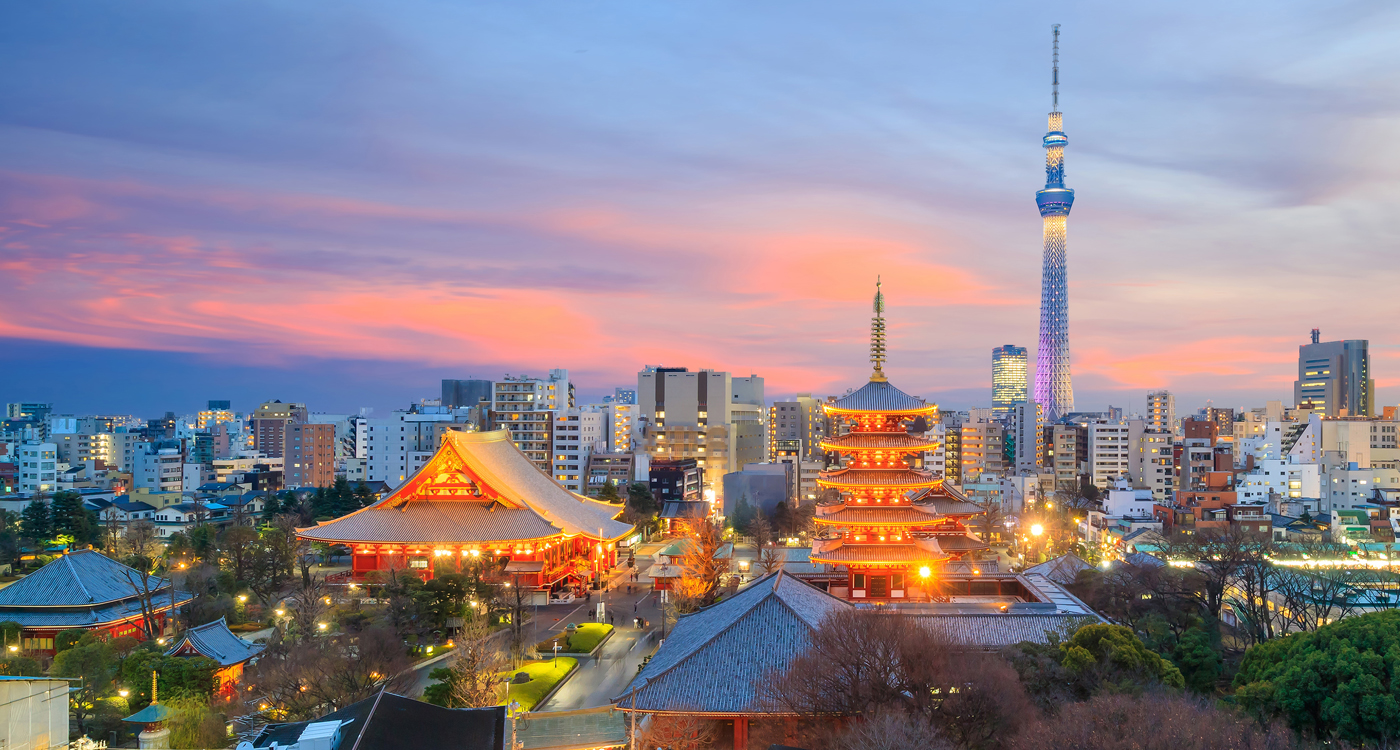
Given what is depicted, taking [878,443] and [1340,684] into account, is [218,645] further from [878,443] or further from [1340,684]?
[1340,684]

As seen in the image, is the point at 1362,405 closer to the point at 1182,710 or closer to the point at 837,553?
the point at 837,553

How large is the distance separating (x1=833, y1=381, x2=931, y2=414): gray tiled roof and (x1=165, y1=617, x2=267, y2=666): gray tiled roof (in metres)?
18.4

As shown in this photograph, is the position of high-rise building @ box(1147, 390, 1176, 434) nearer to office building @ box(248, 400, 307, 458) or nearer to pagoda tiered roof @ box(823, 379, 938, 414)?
pagoda tiered roof @ box(823, 379, 938, 414)

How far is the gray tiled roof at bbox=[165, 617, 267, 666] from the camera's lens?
78.2ft

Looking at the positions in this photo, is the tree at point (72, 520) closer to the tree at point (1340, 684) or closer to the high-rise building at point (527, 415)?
the high-rise building at point (527, 415)

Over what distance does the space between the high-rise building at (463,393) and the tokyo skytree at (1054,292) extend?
5838 cm

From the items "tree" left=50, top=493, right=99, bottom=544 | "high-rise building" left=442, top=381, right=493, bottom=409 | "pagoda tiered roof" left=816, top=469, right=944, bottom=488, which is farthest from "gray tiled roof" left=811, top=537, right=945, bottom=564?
"high-rise building" left=442, top=381, right=493, bottom=409

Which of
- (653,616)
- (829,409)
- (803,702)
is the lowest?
(653,616)

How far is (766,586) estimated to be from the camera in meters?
22.3

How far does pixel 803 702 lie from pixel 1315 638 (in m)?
9.72

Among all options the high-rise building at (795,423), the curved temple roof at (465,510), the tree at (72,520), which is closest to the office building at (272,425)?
the high-rise building at (795,423)

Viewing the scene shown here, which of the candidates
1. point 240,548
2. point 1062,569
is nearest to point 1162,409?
point 1062,569

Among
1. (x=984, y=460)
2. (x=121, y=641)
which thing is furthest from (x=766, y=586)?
(x=984, y=460)

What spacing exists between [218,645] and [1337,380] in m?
115
